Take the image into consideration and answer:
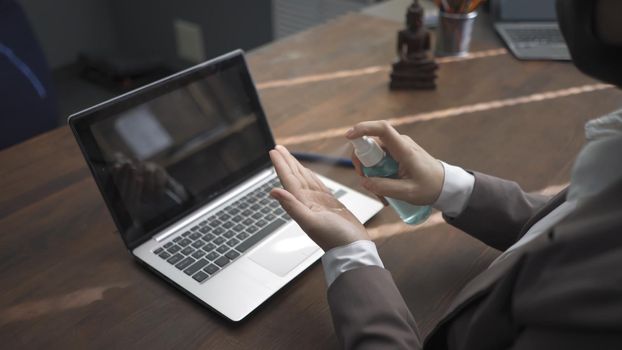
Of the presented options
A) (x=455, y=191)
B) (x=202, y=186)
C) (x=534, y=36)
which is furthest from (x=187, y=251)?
(x=534, y=36)

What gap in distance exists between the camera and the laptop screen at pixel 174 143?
0.78 metres

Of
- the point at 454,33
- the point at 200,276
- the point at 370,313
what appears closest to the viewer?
the point at 370,313

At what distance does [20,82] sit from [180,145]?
26.5 inches

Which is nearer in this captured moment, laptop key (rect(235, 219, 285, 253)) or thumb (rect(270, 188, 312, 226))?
thumb (rect(270, 188, 312, 226))

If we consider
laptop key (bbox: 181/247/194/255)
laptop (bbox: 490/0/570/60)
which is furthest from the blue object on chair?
laptop (bbox: 490/0/570/60)

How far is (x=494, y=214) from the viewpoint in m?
0.81

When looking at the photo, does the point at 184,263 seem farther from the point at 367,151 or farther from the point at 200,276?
the point at 367,151

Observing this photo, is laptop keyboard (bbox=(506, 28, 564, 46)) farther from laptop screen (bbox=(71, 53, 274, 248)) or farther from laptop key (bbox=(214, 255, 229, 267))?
laptop key (bbox=(214, 255, 229, 267))

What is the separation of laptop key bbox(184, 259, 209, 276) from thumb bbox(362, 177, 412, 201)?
0.86 feet

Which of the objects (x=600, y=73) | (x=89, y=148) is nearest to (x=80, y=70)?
(x=89, y=148)

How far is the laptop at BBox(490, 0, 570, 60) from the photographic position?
150 centimetres

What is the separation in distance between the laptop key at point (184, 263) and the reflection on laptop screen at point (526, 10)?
51.8 inches

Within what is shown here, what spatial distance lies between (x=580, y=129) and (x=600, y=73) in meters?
0.67

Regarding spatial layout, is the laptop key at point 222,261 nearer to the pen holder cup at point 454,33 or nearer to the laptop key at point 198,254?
the laptop key at point 198,254
